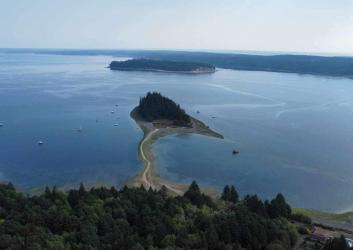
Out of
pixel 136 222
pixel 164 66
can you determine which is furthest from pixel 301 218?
pixel 164 66

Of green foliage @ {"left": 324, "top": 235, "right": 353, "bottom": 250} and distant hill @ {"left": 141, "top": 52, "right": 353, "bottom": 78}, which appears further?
distant hill @ {"left": 141, "top": 52, "right": 353, "bottom": 78}

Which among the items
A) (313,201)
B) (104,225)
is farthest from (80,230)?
(313,201)

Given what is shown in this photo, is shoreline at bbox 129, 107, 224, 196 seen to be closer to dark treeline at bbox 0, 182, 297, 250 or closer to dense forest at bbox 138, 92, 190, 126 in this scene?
dense forest at bbox 138, 92, 190, 126

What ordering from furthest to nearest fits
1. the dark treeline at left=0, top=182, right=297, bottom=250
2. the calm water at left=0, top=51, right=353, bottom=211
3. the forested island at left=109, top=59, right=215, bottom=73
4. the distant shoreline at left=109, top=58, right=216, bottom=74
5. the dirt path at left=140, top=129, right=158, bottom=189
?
the forested island at left=109, top=59, right=215, bottom=73, the distant shoreline at left=109, top=58, right=216, bottom=74, the calm water at left=0, top=51, right=353, bottom=211, the dirt path at left=140, top=129, right=158, bottom=189, the dark treeline at left=0, top=182, right=297, bottom=250

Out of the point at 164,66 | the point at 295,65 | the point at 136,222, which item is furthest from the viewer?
the point at 295,65

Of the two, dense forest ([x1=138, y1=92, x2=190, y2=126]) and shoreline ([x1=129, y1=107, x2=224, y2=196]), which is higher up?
dense forest ([x1=138, y1=92, x2=190, y2=126])

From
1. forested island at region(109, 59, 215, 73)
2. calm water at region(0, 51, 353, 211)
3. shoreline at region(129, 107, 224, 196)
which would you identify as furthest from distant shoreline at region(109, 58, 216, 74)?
shoreline at region(129, 107, 224, 196)

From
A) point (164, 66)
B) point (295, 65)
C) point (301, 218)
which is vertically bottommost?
point (301, 218)

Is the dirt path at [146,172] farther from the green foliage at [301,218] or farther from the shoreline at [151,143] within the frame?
the green foliage at [301,218]

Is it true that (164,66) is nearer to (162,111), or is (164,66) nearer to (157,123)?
(162,111)
